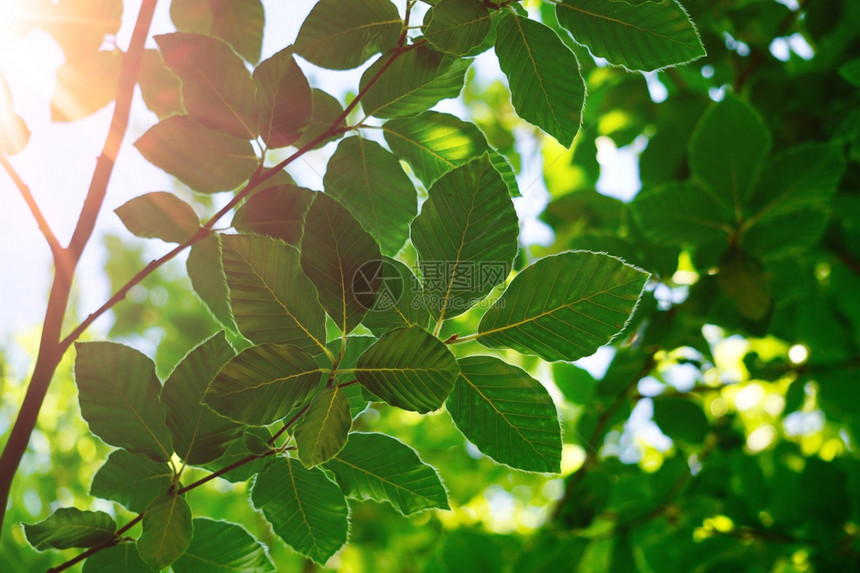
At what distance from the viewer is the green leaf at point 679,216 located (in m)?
0.90

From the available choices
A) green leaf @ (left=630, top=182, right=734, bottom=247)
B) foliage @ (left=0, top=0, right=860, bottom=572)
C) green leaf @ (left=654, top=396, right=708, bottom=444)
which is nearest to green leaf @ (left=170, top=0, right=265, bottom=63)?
foliage @ (left=0, top=0, right=860, bottom=572)

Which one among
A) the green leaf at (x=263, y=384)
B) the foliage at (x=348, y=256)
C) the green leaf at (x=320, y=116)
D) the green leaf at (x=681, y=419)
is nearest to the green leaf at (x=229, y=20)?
the foliage at (x=348, y=256)

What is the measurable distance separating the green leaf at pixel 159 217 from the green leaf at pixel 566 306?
0.27m

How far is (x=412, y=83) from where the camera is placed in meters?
0.52

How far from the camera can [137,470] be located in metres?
0.49

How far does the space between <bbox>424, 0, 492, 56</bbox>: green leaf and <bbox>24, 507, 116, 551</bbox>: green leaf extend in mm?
427

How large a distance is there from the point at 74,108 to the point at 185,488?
1.49 feet

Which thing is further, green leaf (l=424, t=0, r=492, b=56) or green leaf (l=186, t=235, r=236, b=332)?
green leaf (l=186, t=235, r=236, b=332)

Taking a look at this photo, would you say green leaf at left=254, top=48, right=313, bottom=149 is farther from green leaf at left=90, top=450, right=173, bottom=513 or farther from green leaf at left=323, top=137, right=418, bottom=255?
green leaf at left=90, top=450, right=173, bottom=513

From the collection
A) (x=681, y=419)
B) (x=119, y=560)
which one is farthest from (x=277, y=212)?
(x=681, y=419)

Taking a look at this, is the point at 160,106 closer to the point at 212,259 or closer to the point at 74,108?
the point at 74,108

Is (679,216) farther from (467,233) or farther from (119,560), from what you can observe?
(119,560)

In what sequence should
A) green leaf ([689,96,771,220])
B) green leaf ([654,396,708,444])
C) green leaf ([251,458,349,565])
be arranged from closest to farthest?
green leaf ([251,458,349,565]) → green leaf ([689,96,771,220]) → green leaf ([654,396,708,444])

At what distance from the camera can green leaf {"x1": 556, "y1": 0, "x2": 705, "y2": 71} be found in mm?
444
